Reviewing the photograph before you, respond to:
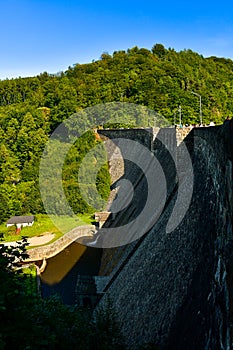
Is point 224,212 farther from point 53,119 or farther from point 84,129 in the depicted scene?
point 53,119

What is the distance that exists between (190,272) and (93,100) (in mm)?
46151

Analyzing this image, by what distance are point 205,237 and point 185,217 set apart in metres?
3.12

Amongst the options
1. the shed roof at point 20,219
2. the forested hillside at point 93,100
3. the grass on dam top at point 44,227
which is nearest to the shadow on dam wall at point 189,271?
the grass on dam top at point 44,227

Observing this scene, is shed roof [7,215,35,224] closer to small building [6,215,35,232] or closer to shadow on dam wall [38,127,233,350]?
small building [6,215,35,232]

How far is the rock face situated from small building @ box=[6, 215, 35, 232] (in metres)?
20.8

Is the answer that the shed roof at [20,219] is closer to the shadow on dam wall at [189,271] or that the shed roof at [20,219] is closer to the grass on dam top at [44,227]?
the grass on dam top at [44,227]

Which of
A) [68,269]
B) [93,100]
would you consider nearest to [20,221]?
[68,269]

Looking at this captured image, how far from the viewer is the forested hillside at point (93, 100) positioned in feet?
152

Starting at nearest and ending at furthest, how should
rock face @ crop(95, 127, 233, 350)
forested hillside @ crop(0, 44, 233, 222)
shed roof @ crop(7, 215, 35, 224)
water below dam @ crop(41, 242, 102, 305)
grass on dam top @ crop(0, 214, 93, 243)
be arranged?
rock face @ crop(95, 127, 233, 350) → water below dam @ crop(41, 242, 102, 305) → grass on dam top @ crop(0, 214, 93, 243) → shed roof @ crop(7, 215, 35, 224) → forested hillside @ crop(0, 44, 233, 222)

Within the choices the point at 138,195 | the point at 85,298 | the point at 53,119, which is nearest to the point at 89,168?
the point at 53,119

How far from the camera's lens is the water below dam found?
25.1 metres

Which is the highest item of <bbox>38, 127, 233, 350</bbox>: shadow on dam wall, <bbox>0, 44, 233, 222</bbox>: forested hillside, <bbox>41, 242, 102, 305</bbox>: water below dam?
<bbox>0, 44, 233, 222</bbox>: forested hillside

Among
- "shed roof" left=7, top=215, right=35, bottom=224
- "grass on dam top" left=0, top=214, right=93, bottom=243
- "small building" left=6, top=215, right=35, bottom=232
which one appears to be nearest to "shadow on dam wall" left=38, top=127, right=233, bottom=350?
"grass on dam top" left=0, top=214, right=93, bottom=243

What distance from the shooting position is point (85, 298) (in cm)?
1964
